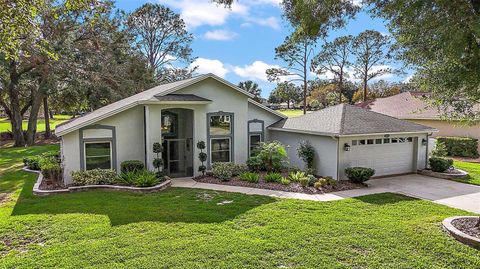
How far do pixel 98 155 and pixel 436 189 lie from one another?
1450cm

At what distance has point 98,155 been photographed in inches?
586

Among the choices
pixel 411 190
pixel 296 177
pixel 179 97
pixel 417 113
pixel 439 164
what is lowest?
pixel 411 190

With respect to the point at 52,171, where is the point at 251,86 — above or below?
above

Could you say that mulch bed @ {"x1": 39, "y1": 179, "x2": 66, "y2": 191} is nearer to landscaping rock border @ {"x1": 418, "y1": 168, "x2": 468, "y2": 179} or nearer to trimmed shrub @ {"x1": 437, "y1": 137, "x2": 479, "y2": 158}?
landscaping rock border @ {"x1": 418, "y1": 168, "x2": 468, "y2": 179}

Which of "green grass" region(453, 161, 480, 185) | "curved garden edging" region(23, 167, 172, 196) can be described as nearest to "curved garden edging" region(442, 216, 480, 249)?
"green grass" region(453, 161, 480, 185)

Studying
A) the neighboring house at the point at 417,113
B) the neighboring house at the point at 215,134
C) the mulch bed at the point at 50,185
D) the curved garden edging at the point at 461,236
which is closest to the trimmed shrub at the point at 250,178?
the neighboring house at the point at 215,134

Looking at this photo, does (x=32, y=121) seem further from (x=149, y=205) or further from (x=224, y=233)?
(x=224, y=233)

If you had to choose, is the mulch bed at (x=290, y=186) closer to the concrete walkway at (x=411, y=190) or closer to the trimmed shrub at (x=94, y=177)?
the concrete walkway at (x=411, y=190)

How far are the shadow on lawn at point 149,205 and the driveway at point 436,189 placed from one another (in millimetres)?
5691

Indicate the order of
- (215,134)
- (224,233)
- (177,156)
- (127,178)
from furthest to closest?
(177,156) → (215,134) → (127,178) → (224,233)

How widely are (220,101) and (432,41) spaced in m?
10.8

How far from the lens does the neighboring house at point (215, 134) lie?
583 inches

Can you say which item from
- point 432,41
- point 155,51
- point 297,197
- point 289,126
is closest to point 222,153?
point 289,126

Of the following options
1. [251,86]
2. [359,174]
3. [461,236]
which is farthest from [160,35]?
[251,86]
